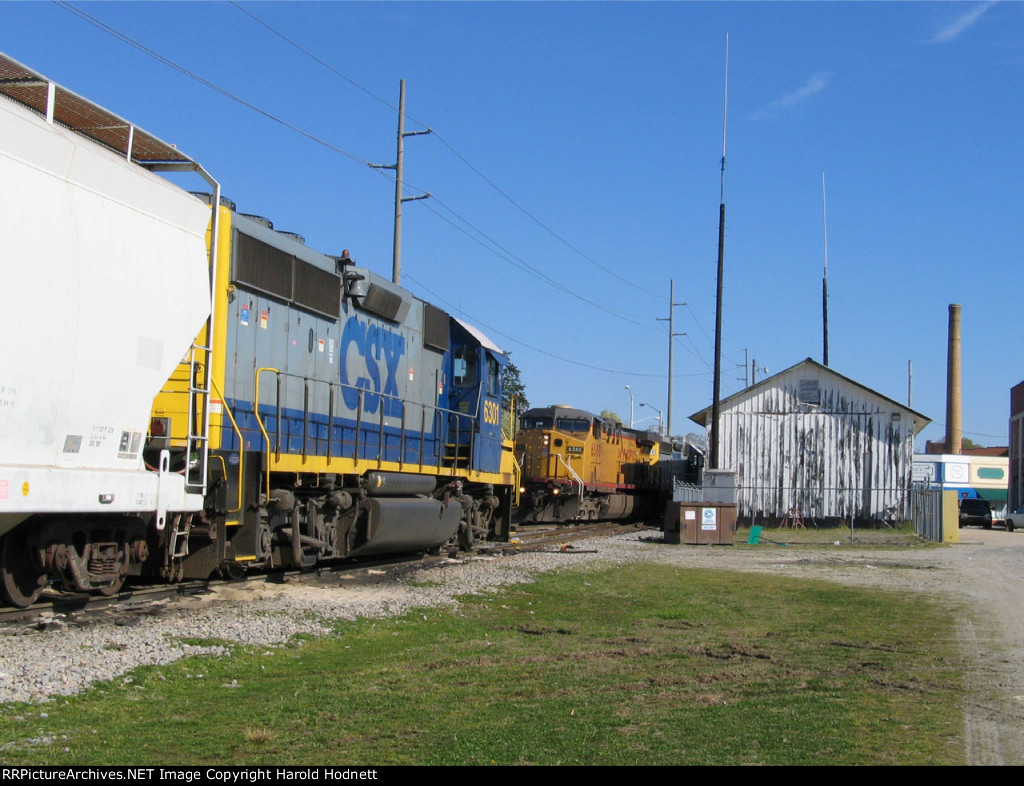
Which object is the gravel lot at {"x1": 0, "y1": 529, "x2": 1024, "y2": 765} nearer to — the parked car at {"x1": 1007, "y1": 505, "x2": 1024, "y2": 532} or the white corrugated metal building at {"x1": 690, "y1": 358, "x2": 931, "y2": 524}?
the white corrugated metal building at {"x1": 690, "y1": 358, "x2": 931, "y2": 524}

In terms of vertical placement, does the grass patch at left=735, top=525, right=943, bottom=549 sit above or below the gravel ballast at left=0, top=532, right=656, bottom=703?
below

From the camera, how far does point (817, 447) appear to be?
32062 mm

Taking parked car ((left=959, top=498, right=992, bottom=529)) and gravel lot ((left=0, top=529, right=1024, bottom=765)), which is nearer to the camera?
gravel lot ((left=0, top=529, right=1024, bottom=765))

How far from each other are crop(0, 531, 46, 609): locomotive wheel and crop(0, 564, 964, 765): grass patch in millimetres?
1952

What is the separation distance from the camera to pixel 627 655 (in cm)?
848

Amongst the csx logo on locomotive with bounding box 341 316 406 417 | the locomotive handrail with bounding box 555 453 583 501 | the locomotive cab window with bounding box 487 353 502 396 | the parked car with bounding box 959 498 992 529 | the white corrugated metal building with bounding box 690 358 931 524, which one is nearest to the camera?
the csx logo on locomotive with bounding box 341 316 406 417

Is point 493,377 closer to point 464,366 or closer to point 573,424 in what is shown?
point 464,366

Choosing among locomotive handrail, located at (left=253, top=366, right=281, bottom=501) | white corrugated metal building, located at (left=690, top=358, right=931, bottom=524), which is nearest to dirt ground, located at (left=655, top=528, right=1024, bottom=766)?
white corrugated metal building, located at (left=690, top=358, right=931, bottom=524)

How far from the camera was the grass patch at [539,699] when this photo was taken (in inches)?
211

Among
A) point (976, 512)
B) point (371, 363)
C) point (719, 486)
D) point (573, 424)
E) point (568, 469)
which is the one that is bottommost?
point (976, 512)

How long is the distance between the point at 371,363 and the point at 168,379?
20.6 feet

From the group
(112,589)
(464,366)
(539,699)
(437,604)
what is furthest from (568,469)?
(539,699)

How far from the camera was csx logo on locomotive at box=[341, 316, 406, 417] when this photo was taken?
14.4 m
